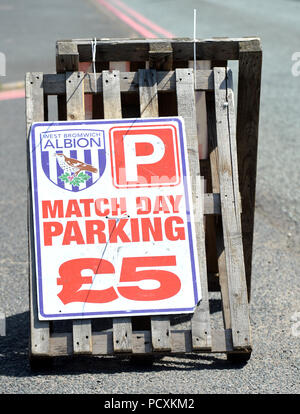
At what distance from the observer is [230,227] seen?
4488 mm

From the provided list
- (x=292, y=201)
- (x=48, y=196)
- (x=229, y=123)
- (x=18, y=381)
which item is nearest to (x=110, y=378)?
(x=18, y=381)

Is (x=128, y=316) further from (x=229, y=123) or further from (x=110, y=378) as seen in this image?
(x=229, y=123)


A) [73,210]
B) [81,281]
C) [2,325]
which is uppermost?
[73,210]

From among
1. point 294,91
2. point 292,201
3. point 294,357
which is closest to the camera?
point 294,357

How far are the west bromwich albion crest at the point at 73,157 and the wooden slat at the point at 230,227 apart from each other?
27.7 inches

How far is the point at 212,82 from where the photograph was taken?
458cm

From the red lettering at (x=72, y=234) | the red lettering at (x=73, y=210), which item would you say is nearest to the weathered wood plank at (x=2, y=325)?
the red lettering at (x=72, y=234)

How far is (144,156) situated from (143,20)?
14.8 m

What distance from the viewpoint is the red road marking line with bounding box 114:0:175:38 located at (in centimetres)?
1644

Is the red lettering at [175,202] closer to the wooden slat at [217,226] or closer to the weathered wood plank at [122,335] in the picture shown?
the wooden slat at [217,226]

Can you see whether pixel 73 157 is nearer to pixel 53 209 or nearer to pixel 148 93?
pixel 53 209

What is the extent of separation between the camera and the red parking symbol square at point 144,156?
4.38m

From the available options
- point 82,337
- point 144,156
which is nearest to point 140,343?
point 82,337

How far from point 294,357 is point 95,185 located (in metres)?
1.52
